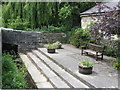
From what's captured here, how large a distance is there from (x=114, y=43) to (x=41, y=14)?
6512mm

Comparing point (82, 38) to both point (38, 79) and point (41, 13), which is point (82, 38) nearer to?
point (41, 13)

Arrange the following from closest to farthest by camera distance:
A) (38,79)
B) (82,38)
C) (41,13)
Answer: (38,79), (82,38), (41,13)

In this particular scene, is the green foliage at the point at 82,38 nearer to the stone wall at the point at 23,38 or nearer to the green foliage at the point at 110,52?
the green foliage at the point at 110,52

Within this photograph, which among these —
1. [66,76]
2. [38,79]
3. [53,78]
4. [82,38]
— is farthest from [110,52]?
[38,79]

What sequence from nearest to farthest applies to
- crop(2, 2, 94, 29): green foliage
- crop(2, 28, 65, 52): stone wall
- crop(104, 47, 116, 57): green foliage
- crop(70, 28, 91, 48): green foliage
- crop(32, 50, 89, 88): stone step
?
crop(32, 50, 89, 88): stone step < crop(104, 47, 116, 57): green foliage < crop(70, 28, 91, 48): green foliage < crop(2, 28, 65, 52): stone wall < crop(2, 2, 94, 29): green foliage

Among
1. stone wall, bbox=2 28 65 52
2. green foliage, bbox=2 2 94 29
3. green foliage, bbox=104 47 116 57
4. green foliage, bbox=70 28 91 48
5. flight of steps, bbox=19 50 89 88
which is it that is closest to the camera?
flight of steps, bbox=19 50 89 88

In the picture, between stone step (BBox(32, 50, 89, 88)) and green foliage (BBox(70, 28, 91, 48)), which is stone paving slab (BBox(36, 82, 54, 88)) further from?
green foliage (BBox(70, 28, 91, 48))

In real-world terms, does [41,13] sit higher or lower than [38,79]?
higher

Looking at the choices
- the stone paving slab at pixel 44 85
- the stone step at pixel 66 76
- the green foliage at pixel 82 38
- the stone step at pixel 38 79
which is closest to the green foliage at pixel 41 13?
the green foliage at pixel 82 38

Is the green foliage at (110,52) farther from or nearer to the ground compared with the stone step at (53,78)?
farther from the ground

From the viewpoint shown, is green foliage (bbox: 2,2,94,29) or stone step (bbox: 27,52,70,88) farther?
green foliage (bbox: 2,2,94,29)

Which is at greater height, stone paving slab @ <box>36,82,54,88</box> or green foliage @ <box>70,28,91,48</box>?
green foliage @ <box>70,28,91,48</box>

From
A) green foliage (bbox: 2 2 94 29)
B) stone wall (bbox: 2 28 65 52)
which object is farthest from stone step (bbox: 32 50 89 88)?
green foliage (bbox: 2 2 94 29)

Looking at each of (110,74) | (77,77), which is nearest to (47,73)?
(77,77)
